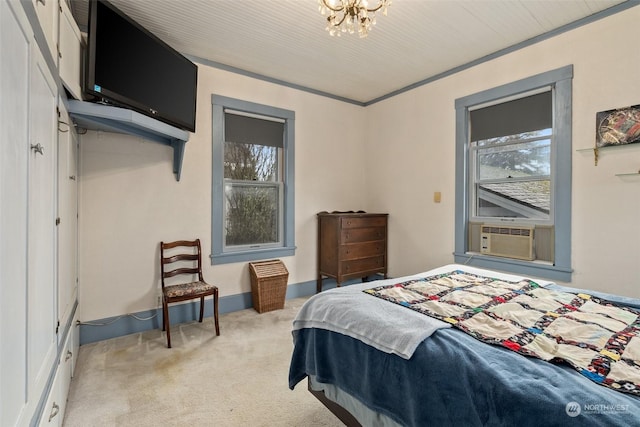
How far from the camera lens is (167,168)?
10.5 ft

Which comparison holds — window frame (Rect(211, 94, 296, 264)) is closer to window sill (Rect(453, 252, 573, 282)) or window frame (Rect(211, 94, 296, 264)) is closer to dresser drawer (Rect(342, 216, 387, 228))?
dresser drawer (Rect(342, 216, 387, 228))

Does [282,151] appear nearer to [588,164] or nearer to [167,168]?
[167,168]


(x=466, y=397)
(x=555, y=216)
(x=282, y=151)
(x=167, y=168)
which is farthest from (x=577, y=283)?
(x=167, y=168)

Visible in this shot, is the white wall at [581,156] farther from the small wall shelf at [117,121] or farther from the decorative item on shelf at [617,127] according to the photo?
the small wall shelf at [117,121]

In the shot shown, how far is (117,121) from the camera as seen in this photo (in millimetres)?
2389

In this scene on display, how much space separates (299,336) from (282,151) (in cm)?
277

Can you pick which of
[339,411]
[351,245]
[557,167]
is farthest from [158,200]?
[557,167]

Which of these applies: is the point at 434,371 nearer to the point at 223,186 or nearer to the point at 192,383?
the point at 192,383

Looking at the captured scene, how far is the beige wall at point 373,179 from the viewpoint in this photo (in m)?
2.55

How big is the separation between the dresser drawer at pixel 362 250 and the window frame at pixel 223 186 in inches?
26.8

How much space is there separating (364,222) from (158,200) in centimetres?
244

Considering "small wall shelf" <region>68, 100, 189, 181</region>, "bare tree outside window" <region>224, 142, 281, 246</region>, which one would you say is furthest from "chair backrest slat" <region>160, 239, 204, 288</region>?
"small wall shelf" <region>68, 100, 189, 181</region>

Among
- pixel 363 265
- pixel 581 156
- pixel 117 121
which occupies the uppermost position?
pixel 117 121

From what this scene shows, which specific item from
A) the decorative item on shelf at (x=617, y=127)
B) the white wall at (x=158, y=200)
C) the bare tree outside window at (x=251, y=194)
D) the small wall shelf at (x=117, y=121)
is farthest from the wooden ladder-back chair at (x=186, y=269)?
the decorative item on shelf at (x=617, y=127)
